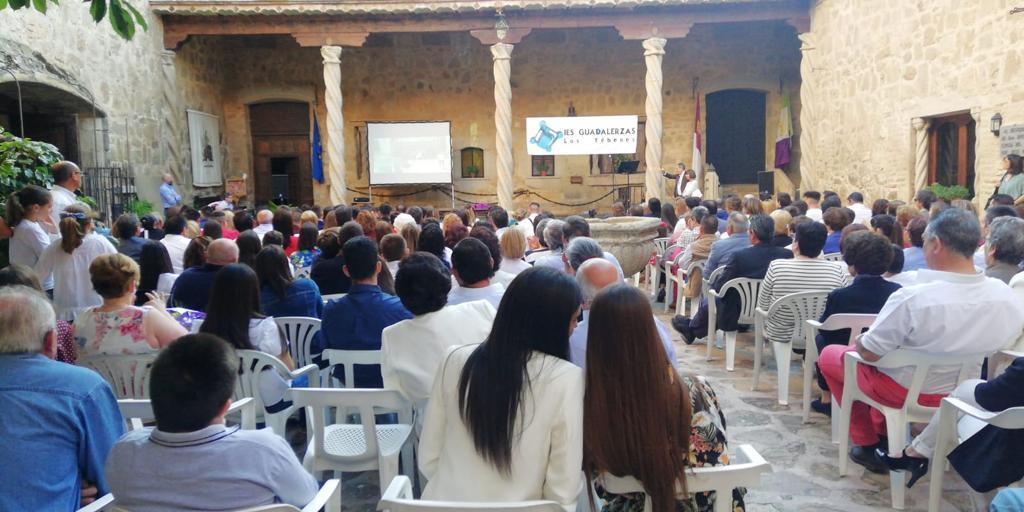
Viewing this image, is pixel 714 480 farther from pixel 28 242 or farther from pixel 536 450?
pixel 28 242

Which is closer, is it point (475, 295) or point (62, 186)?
point (475, 295)

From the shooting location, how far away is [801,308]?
14.4ft

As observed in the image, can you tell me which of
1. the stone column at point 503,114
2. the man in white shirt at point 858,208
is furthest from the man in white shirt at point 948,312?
the stone column at point 503,114

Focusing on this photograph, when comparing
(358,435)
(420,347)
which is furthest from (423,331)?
(358,435)

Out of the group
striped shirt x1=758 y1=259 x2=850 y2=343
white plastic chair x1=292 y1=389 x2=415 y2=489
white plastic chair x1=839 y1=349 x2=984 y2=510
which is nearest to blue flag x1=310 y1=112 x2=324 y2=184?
striped shirt x1=758 y1=259 x2=850 y2=343

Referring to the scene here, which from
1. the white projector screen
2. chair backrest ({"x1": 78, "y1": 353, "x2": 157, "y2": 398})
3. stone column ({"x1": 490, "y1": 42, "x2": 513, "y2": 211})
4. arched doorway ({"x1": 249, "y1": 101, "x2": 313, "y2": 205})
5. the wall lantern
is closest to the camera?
chair backrest ({"x1": 78, "y1": 353, "x2": 157, "y2": 398})

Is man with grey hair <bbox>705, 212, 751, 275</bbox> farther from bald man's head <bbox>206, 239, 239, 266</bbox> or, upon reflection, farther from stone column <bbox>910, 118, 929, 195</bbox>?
stone column <bbox>910, 118, 929, 195</bbox>

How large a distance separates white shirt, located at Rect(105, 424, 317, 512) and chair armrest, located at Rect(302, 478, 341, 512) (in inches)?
4.9

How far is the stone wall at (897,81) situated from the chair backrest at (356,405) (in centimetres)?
729

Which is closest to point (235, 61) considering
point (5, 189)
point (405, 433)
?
point (5, 189)

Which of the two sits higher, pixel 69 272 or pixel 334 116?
pixel 334 116

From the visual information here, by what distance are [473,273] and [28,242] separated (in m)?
3.36

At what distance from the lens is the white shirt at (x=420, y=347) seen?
9.05 feet

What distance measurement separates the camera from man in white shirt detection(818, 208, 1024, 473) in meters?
2.90
